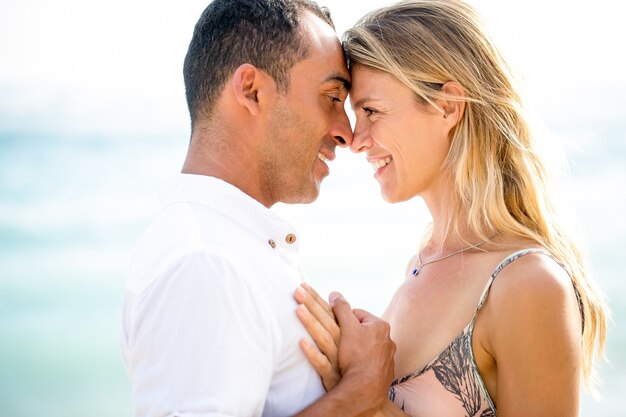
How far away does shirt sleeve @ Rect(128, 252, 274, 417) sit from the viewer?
2.09 metres

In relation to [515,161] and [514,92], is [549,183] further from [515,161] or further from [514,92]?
[514,92]

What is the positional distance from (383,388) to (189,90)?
1.27m

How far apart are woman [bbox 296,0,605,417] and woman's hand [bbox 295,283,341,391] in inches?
2.7

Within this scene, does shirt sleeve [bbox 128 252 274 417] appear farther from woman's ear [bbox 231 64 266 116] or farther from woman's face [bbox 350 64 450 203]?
woman's face [bbox 350 64 450 203]

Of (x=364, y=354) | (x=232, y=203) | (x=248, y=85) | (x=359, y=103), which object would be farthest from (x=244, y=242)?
(x=359, y=103)

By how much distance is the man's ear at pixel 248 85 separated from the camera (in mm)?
2801

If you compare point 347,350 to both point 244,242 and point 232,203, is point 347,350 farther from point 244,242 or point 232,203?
point 232,203

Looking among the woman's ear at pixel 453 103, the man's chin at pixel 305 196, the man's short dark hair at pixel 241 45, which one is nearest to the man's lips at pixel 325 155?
the man's chin at pixel 305 196

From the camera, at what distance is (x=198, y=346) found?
6.93ft

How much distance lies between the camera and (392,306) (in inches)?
131

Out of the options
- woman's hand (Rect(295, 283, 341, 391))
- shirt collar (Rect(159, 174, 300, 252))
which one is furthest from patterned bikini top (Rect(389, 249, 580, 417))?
shirt collar (Rect(159, 174, 300, 252))

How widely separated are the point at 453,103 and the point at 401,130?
23 centimetres

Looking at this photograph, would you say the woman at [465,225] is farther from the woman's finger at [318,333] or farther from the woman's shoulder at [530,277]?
the woman's finger at [318,333]

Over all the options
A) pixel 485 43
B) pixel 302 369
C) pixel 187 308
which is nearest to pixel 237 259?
pixel 187 308
